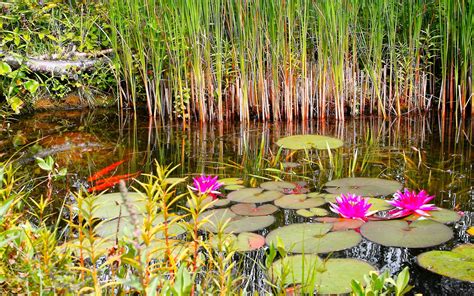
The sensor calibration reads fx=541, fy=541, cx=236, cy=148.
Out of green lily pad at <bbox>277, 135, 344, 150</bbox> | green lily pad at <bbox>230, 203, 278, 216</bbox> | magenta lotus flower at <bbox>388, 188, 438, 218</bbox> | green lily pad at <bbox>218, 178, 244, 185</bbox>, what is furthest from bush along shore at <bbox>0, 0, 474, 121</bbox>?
magenta lotus flower at <bbox>388, 188, 438, 218</bbox>

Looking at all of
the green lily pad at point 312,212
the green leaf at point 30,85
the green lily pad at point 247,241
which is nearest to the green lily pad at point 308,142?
the green lily pad at point 312,212

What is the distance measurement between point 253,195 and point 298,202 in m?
0.22

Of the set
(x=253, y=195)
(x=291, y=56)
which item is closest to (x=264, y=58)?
(x=291, y=56)

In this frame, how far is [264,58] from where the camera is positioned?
14.6ft

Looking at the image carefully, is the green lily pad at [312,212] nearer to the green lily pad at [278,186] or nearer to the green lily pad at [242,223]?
the green lily pad at [242,223]

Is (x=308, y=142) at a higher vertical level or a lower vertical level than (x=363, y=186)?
higher

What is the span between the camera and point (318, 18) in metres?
4.14

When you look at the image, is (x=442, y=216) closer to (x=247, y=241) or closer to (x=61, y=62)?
(x=247, y=241)

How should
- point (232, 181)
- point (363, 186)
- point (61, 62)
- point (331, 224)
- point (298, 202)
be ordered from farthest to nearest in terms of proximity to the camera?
point (61, 62), point (232, 181), point (363, 186), point (298, 202), point (331, 224)

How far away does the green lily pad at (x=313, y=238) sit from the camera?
1.95 m

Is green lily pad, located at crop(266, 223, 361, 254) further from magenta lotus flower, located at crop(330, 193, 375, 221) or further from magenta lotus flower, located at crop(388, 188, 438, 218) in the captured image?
magenta lotus flower, located at crop(388, 188, 438, 218)

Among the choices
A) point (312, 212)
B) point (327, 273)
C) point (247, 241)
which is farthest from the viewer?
point (312, 212)

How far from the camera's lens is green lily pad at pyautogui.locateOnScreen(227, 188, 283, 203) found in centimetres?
245

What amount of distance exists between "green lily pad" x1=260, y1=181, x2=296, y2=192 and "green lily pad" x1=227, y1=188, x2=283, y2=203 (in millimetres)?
52
